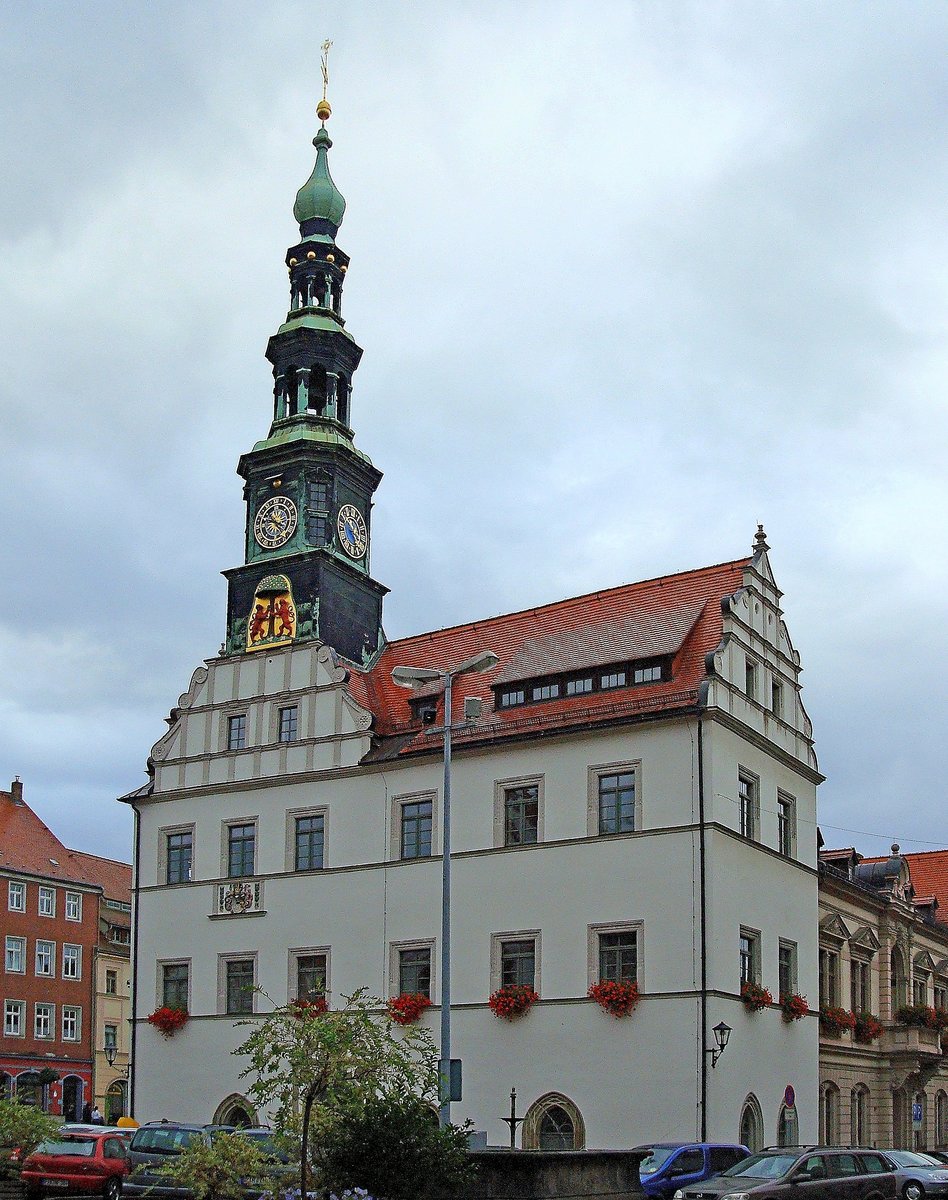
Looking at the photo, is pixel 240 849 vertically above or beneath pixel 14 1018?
above

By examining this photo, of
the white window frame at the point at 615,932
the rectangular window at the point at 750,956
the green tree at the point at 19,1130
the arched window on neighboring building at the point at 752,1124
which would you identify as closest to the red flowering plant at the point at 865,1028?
the rectangular window at the point at 750,956

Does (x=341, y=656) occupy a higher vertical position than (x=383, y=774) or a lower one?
higher

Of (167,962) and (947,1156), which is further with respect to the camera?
(167,962)

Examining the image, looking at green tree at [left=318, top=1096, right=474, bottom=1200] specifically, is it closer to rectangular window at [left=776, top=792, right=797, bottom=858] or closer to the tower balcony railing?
rectangular window at [left=776, top=792, right=797, bottom=858]

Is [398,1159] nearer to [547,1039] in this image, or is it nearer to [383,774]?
[547,1039]

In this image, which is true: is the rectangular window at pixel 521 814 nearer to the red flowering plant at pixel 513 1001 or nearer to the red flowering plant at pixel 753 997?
the red flowering plant at pixel 513 1001

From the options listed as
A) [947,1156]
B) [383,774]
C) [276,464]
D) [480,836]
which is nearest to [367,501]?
[276,464]

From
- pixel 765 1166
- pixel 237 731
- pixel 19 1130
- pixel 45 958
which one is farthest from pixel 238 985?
pixel 45 958

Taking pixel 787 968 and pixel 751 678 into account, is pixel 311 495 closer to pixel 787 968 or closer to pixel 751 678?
pixel 751 678

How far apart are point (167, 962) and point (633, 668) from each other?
16204mm

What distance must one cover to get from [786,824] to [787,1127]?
299 inches

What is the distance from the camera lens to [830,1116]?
140 feet

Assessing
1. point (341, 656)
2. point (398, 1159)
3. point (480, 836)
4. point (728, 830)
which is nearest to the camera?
point (398, 1159)

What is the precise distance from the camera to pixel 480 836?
128 feet
